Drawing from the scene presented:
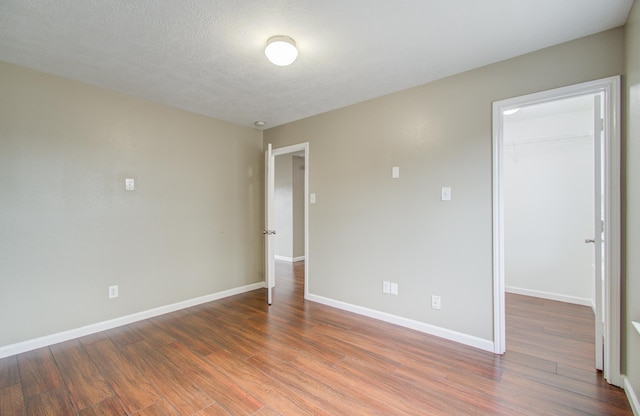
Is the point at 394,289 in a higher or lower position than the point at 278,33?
lower

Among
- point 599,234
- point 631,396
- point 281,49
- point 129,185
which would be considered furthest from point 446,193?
point 129,185

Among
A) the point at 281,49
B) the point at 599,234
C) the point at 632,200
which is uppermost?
the point at 281,49

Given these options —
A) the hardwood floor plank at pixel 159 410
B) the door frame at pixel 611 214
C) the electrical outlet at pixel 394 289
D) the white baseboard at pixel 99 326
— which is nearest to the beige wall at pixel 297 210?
the white baseboard at pixel 99 326

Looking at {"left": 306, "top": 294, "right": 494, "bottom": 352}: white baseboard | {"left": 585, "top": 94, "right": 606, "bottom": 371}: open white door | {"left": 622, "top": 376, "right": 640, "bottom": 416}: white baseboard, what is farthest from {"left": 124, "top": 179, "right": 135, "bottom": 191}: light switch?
{"left": 622, "top": 376, "right": 640, "bottom": 416}: white baseboard

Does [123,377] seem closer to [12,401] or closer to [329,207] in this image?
[12,401]

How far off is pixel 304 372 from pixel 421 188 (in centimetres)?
200

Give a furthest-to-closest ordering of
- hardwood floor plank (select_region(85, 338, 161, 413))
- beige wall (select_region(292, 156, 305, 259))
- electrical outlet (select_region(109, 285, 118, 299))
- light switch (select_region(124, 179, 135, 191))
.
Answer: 1. beige wall (select_region(292, 156, 305, 259))
2. light switch (select_region(124, 179, 135, 191))
3. electrical outlet (select_region(109, 285, 118, 299))
4. hardwood floor plank (select_region(85, 338, 161, 413))

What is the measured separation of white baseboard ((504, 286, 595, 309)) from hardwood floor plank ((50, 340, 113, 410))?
4776mm

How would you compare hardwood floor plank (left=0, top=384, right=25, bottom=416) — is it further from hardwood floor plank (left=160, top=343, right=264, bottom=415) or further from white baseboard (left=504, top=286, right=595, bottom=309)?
white baseboard (left=504, top=286, right=595, bottom=309)

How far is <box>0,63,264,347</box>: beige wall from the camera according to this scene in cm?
247

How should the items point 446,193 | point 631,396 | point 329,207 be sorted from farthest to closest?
1. point 329,207
2. point 446,193
3. point 631,396

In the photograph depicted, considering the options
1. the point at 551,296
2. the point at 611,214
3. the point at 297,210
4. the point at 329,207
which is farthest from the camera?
the point at 297,210

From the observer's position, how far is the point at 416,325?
291 cm

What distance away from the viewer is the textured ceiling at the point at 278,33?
1772mm
